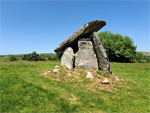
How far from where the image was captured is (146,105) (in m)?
5.23

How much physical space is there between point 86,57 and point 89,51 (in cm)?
70

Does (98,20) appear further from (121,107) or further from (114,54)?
(114,54)

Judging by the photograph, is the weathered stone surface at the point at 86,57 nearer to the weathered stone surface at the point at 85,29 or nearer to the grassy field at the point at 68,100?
the weathered stone surface at the point at 85,29

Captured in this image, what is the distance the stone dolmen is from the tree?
29296 millimetres

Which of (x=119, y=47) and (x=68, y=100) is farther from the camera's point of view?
(x=119, y=47)

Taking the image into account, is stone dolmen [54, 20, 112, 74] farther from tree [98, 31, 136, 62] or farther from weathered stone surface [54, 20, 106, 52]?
tree [98, 31, 136, 62]

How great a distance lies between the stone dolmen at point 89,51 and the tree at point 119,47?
29296 millimetres

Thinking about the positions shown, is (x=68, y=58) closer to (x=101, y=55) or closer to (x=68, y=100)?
(x=101, y=55)

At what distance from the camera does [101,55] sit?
9.51 metres

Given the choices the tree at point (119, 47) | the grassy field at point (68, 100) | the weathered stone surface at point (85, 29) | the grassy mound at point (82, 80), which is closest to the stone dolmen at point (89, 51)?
the weathered stone surface at point (85, 29)

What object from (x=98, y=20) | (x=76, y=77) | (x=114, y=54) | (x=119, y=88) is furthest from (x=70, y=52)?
(x=114, y=54)

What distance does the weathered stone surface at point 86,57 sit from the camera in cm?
965

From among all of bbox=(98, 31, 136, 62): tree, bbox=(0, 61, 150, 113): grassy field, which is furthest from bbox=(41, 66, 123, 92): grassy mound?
bbox=(98, 31, 136, 62): tree

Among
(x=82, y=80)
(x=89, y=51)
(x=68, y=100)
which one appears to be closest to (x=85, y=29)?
(x=89, y=51)
